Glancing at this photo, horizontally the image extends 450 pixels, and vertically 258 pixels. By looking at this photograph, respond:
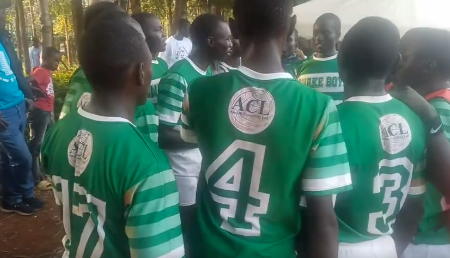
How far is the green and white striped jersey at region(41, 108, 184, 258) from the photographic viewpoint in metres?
1.39

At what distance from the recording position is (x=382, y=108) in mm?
1748

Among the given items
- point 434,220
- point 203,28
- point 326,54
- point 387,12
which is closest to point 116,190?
point 434,220

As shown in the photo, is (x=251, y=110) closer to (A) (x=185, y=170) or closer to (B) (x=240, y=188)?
(B) (x=240, y=188)

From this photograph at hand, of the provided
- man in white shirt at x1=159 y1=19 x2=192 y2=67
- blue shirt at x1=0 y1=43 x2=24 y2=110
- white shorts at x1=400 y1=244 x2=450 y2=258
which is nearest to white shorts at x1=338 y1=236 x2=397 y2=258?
white shorts at x1=400 y1=244 x2=450 y2=258

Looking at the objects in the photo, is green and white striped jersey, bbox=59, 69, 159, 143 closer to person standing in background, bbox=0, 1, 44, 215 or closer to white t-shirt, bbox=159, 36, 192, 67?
person standing in background, bbox=0, 1, 44, 215

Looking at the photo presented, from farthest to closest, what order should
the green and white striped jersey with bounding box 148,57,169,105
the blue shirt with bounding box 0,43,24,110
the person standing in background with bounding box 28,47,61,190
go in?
the person standing in background with bounding box 28,47,61,190
the blue shirt with bounding box 0,43,24,110
the green and white striped jersey with bounding box 148,57,169,105

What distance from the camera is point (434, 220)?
208 cm

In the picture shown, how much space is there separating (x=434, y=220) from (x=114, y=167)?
149 cm

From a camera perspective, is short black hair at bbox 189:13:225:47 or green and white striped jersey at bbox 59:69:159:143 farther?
short black hair at bbox 189:13:225:47

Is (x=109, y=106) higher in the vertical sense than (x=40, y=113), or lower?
higher

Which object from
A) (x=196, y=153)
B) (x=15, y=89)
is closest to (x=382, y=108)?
(x=196, y=153)

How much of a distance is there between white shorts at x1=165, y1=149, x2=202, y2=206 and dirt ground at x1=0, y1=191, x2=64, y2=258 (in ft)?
5.26

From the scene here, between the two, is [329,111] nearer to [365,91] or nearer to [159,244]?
[365,91]

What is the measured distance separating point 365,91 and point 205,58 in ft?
5.23
